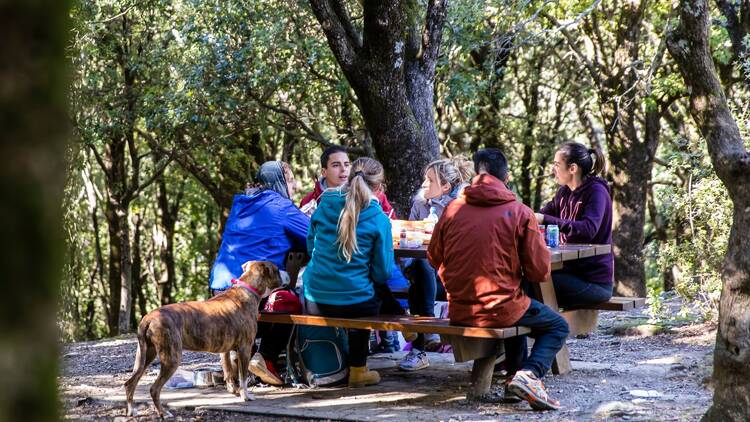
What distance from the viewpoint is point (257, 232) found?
7.14 metres

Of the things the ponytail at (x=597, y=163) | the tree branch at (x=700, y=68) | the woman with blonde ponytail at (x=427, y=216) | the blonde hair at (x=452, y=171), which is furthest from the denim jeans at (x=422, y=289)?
the tree branch at (x=700, y=68)

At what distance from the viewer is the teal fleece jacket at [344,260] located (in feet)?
21.7

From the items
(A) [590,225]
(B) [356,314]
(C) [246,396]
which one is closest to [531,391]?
(B) [356,314]

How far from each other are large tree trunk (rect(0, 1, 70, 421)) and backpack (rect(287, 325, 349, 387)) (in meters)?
5.35

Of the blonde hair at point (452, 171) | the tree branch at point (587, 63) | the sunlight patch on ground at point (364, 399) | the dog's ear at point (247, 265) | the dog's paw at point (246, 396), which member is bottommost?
the sunlight patch on ground at point (364, 399)

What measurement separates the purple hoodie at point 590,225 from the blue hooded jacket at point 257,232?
2.12 metres

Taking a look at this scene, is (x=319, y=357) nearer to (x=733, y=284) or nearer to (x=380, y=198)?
(x=380, y=198)

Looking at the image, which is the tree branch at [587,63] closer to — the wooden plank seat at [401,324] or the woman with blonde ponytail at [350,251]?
the woman with blonde ponytail at [350,251]

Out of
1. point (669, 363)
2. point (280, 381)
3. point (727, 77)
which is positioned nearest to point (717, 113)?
point (669, 363)

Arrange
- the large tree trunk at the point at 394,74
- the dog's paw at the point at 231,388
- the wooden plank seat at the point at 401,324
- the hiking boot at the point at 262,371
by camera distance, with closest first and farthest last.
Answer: the wooden plank seat at the point at 401,324 < the dog's paw at the point at 231,388 < the hiking boot at the point at 262,371 < the large tree trunk at the point at 394,74

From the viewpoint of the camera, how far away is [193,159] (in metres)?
17.9

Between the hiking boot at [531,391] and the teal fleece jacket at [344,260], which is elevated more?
the teal fleece jacket at [344,260]

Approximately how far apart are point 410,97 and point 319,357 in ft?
13.0

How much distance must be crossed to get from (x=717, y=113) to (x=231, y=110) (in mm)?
9791
